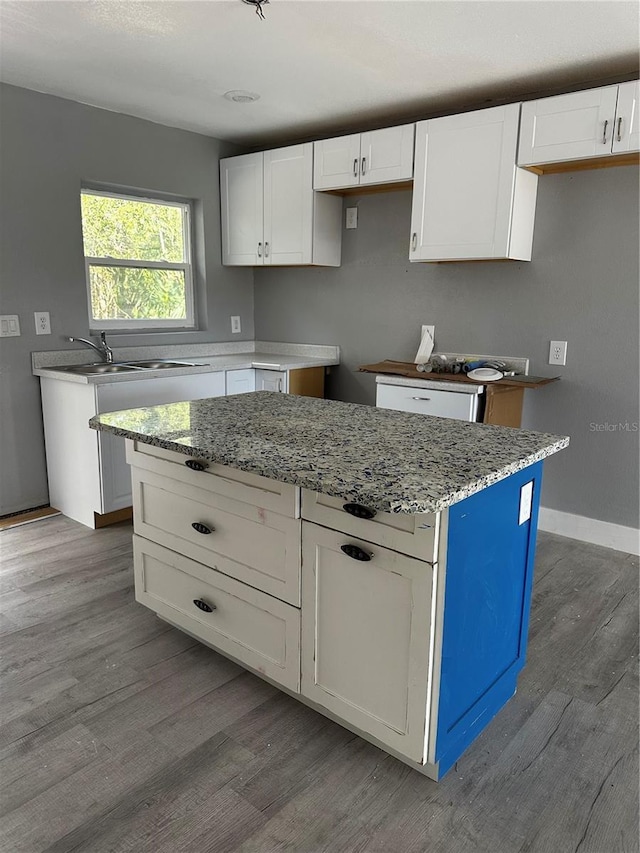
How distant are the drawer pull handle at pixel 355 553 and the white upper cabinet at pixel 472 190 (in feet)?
7.11

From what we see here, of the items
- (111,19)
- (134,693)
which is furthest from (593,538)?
(111,19)

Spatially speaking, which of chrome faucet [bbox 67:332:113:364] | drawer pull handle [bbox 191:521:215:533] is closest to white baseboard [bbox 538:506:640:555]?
drawer pull handle [bbox 191:521:215:533]

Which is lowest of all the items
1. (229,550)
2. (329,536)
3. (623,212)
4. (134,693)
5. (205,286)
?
(134,693)

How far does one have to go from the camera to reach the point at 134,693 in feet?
6.48

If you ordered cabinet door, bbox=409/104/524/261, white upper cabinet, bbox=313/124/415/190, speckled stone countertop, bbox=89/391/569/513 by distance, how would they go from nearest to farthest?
speckled stone countertop, bbox=89/391/569/513 < cabinet door, bbox=409/104/524/261 < white upper cabinet, bbox=313/124/415/190

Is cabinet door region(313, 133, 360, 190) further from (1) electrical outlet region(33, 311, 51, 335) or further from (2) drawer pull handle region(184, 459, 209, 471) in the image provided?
(2) drawer pull handle region(184, 459, 209, 471)

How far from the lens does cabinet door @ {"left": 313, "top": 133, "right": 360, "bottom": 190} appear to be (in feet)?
11.8

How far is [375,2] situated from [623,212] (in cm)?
159

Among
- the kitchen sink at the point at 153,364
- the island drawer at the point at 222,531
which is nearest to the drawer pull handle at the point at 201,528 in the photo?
the island drawer at the point at 222,531

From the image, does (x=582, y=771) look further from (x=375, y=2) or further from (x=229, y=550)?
(x=375, y=2)

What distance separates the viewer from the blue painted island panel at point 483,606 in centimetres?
149

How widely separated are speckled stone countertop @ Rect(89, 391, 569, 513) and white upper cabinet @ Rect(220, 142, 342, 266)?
1.93m

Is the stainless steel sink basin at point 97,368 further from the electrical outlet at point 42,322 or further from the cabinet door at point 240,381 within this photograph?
the cabinet door at point 240,381

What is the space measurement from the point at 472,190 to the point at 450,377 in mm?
978
